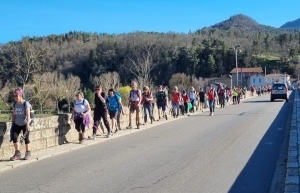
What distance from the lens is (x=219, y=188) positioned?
6.09m

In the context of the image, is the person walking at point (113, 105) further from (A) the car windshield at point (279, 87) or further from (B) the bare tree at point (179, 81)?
(B) the bare tree at point (179, 81)

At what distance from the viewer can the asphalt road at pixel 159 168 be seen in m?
6.27

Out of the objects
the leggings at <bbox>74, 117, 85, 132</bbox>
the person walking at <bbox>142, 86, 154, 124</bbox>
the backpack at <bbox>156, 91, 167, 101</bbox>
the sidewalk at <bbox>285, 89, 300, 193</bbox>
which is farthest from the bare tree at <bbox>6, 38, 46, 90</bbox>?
the sidewalk at <bbox>285, 89, 300, 193</bbox>

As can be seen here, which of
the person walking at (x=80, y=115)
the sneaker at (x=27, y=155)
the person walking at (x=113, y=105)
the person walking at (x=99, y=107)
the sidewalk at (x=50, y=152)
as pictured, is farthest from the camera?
the person walking at (x=113, y=105)

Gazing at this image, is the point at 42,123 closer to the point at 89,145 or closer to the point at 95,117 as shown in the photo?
the point at 89,145

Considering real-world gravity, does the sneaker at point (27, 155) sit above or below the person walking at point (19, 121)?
below

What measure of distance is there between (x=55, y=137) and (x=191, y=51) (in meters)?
102

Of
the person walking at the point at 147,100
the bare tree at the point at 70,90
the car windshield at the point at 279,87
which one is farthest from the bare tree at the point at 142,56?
the person walking at the point at 147,100

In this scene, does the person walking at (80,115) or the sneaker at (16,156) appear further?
the person walking at (80,115)

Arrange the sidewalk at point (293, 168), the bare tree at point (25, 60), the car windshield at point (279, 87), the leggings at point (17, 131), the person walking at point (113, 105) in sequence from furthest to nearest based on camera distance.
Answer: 1. the car windshield at point (279, 87)
2. the bare tree at point (25, 60)
3. the person walking at point (113, 105)
4. the leggings at point (17, 131)
5. the sidewalk at point (293, 168)

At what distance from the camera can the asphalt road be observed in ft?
20.6

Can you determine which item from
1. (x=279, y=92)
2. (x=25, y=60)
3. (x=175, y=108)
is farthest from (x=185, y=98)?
(x=25, y=60)

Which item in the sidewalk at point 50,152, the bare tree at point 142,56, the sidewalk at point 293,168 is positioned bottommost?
the sidewalk at point 50,152

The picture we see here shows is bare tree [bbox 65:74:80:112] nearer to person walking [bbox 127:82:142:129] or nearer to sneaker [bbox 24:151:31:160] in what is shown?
person walking [bbox 127:82:142:129]
